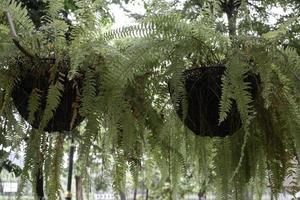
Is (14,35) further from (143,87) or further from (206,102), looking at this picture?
(206,102)

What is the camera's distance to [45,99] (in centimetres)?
101

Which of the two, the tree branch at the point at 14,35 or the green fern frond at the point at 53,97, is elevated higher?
the tree branch at the point at 14,35

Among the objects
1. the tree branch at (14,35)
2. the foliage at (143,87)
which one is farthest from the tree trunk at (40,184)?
the tree branch at (14,35)

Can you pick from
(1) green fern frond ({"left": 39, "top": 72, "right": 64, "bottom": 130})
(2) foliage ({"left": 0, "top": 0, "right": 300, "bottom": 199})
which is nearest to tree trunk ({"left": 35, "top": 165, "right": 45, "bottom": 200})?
(2) foliage ({"left": 0, "top": 0, "right": 300, "bottom": 199})

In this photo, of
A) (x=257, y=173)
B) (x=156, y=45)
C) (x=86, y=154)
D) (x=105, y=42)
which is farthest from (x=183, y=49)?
(x=257, y=173)

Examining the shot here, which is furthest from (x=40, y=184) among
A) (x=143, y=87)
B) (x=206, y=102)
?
(x=206, y=102)

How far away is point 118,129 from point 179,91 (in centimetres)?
19

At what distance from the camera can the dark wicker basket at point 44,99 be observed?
3.25 ft

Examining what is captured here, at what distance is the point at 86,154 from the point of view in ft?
3.26

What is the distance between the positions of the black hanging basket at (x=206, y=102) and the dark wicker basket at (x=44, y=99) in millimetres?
239

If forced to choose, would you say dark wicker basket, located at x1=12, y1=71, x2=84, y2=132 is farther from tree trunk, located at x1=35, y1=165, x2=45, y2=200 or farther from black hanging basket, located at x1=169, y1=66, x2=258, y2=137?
black hanging basket, located at x1=169, y1=66, x2=258, y2=137

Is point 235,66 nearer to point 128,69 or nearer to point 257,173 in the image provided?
point 128,69

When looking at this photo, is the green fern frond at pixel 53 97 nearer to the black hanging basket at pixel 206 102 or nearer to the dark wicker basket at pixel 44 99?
the dark wicker basket at pixel 44 99

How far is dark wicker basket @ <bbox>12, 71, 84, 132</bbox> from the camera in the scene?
39.0 inches
